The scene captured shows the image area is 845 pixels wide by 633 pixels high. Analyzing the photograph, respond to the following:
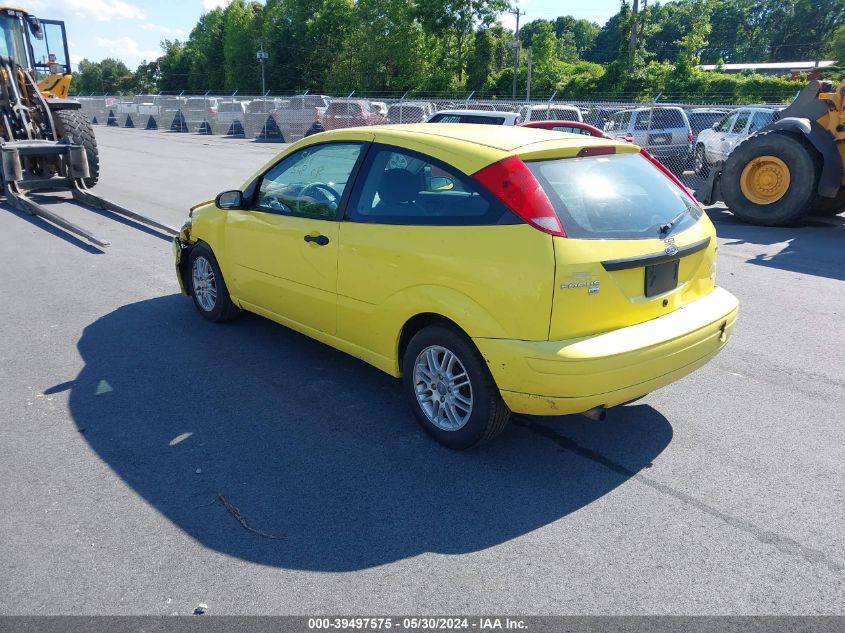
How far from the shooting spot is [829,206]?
11523 millimetres

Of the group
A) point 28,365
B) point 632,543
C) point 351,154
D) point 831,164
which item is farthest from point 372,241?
point 831,164

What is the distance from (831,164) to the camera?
1052 centimetres

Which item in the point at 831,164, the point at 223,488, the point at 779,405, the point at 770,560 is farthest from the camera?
the point at 831,164

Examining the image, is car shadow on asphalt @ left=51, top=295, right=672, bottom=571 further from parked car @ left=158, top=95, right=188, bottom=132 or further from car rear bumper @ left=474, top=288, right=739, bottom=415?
parked car @ left=158, top=95, right=188, bottom=132

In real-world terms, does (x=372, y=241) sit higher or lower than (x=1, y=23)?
lower

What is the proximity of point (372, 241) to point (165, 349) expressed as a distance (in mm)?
2290

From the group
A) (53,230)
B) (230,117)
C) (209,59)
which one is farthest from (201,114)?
(209,59)

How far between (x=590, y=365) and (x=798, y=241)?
8.26 meters

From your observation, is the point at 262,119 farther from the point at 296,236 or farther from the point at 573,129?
the point at 296,236

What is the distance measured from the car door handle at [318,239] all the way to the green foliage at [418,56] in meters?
30.2

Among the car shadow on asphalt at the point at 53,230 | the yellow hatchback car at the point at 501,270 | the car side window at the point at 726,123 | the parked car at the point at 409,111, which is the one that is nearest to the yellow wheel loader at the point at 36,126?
the car shadow on asphalt at the point at 53,230

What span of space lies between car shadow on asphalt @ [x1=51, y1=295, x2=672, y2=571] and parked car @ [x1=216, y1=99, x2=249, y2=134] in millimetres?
31014

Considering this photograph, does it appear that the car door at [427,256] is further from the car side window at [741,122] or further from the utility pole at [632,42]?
the utility pole at [632,42]

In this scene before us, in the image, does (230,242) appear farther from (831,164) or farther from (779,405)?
(831,164)
